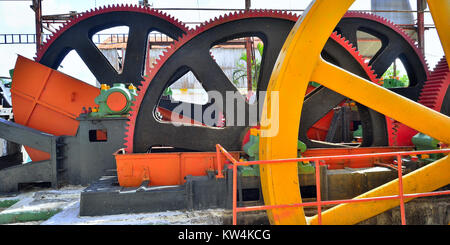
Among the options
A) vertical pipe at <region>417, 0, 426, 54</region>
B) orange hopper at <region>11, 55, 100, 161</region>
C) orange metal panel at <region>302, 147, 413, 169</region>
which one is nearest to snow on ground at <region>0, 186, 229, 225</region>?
orange metal panel at <region>302, 147, 413, 169</region>

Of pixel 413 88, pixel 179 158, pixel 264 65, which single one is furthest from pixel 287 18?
pixel 413 88

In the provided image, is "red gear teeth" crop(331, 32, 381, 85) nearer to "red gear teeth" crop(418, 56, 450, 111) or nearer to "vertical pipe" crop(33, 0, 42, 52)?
"red gear teeth" crop(418, 56, 450, 111)

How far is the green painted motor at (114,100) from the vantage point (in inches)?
173

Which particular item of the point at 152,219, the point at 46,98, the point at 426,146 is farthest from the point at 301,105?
the point at 46,98

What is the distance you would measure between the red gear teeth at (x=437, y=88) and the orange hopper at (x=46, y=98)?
616cm

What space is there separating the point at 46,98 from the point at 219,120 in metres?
3.51

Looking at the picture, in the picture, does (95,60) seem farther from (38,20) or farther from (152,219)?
(38,20)

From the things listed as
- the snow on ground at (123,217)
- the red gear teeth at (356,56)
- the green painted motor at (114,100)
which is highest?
the red gear teeth at (356,56)

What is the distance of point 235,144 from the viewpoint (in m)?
4.09

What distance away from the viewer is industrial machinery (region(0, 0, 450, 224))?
8.36 ft

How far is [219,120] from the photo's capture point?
20.4 ft

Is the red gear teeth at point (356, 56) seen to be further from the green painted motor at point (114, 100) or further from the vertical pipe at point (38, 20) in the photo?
the vertical pipe at point (38, 20)

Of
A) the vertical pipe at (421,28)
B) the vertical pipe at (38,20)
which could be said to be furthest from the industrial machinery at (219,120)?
the vertical pipe at (421,28)
